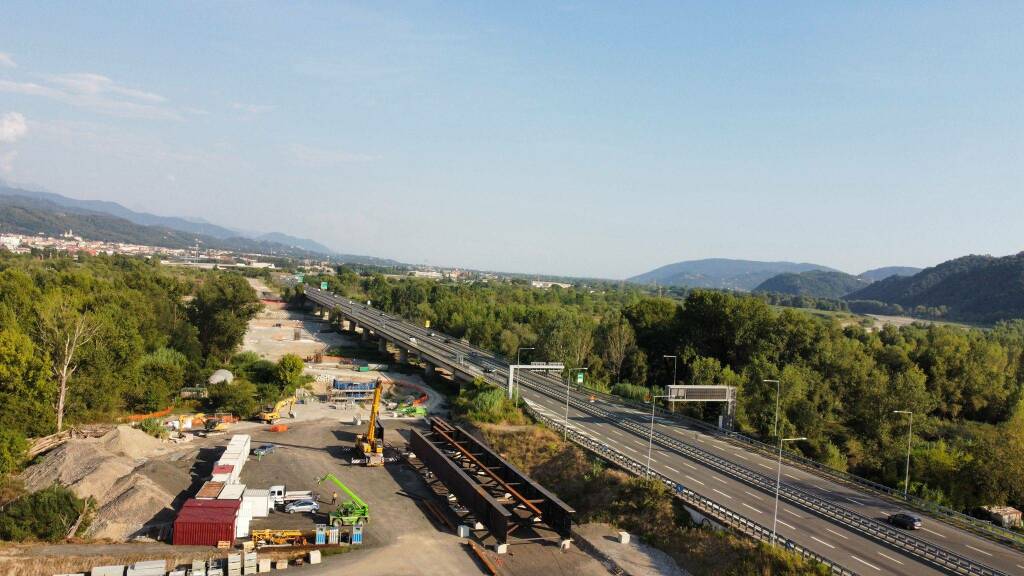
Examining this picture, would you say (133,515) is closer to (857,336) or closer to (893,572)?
(893,572)

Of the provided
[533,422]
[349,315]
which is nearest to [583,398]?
[533,422]

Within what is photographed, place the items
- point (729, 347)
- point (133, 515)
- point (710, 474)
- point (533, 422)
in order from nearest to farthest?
point (133, 515)
point (710, 474)
point (533, 422)
point (729, 347)

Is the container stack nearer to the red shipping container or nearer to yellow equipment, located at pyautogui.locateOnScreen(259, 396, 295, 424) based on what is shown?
the red shipping container

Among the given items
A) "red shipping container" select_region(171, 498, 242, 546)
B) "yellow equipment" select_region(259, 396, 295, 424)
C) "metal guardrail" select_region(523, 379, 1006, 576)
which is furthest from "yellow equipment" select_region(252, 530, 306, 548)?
"metal guardrail" select_region(523, 379, 1006, 576)

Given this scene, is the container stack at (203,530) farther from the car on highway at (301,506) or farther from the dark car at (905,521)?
the dark car at (905,521)

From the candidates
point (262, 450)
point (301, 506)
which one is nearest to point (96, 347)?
point (262, 450)

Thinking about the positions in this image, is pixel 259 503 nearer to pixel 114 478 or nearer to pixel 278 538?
pixel 278 538

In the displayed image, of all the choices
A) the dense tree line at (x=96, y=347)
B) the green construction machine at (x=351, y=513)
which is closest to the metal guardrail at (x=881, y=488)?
the green construction machine at (x=351, y=513)
